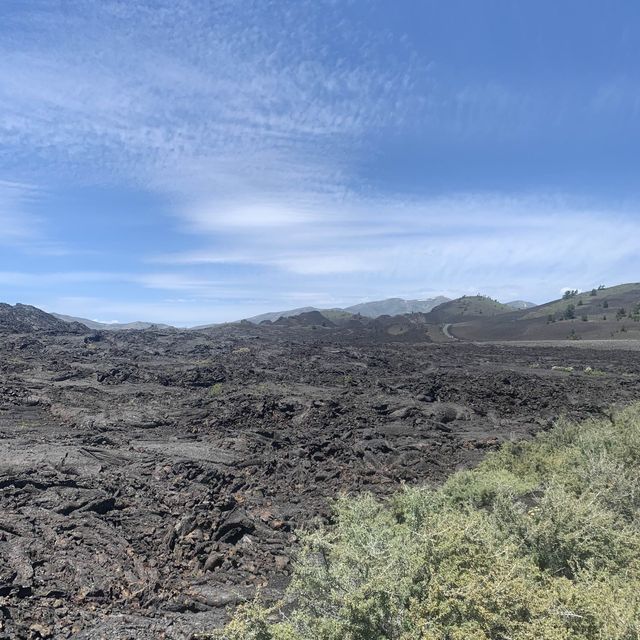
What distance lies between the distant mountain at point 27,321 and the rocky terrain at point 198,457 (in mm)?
15446

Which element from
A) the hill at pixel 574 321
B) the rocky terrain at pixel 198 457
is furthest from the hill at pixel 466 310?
the rocky terrain at pixel 198 457

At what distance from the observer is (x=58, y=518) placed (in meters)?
9.38

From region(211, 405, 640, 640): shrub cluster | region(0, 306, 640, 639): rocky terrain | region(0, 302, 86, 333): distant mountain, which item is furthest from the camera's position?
region(0, 302, 86, 333): distant mountain

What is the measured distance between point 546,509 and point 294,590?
3.59 metres

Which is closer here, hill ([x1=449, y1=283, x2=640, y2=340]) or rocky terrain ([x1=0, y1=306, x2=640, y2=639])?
rocky terrain ([x1=0, y1=306, x2=640, y2=639])

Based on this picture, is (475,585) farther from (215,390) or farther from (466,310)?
(466,310)

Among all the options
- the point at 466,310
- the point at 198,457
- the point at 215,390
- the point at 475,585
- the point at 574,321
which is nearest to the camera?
the point at 475,585

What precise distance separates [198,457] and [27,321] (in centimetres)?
5158

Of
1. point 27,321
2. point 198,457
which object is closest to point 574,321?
point 198,457

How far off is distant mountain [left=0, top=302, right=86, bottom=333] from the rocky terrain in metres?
15.4

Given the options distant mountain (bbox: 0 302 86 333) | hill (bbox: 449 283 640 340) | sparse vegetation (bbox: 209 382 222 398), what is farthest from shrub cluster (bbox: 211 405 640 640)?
hill (bbox: 449 283 640 340)

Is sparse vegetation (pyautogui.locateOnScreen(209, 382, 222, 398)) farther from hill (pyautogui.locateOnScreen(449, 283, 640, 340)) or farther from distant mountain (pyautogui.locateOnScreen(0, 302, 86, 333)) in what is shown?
hill (pyautogui.locateOnScreen(449, 283, 640, 340))

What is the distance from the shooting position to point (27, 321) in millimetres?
55531

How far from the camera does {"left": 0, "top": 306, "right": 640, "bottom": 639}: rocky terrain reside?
7438 mm
